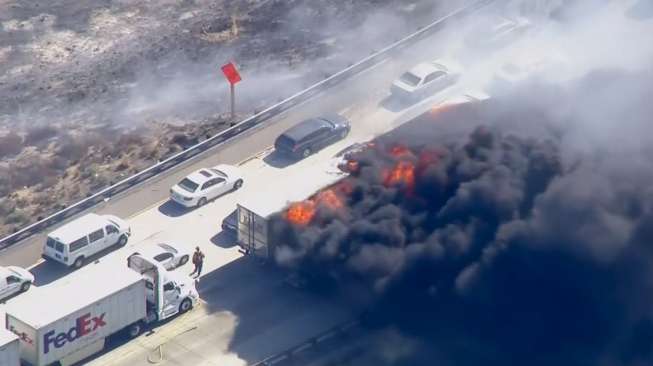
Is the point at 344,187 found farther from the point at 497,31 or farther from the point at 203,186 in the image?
the point at 497,31

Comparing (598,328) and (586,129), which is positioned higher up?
(586,129)

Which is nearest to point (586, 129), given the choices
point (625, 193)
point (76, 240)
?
point (625, 193)

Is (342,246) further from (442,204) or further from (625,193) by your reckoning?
(625,193)

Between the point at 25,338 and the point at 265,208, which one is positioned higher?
the point at 265,208

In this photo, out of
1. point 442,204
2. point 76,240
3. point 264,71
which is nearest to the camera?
point 442,204

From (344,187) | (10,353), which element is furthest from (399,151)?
(10,353)

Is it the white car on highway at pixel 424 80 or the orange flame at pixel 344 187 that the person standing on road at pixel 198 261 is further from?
the white car on highway at pixel 424 80

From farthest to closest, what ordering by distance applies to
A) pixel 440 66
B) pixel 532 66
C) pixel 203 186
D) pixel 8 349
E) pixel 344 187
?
pixel 440 66 → pixel 532 66 → pixel 203 186 → pixel 344 187 → pixel 8 349
